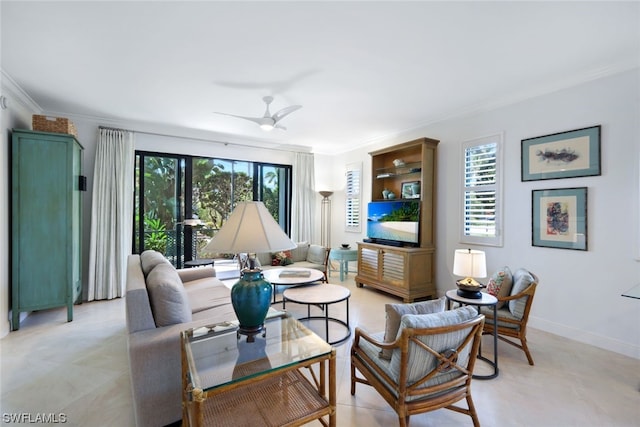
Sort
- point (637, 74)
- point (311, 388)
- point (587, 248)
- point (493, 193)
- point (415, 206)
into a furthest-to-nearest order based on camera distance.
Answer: point (415, 206) → point (493, 193) → point (587, 248) → point (637, 74) → point (311, 388)

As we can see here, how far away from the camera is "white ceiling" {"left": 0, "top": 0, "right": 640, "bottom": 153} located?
6.61 feet

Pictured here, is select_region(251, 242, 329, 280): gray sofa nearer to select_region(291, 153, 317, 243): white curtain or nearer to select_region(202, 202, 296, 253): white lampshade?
select_region(291, 153, 317, 243): white curtain

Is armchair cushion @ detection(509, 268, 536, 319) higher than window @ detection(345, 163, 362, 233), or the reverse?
window @ detection(345, 163, 362, 233)

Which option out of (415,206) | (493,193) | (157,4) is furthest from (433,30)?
(415,206)

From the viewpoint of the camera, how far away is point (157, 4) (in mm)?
1939

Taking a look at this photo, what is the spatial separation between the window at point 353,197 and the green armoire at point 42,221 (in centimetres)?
448

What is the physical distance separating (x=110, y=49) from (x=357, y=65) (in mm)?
2213

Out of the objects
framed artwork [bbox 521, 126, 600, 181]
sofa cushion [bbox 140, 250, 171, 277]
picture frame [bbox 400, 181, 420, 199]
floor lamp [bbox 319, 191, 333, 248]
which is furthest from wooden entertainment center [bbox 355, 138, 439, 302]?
sofa cushion [bbox 140, 250, 171, 277]

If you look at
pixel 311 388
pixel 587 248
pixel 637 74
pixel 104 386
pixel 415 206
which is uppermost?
pixel 637 74

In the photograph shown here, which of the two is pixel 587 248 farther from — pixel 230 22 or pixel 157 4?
pixel 157 4

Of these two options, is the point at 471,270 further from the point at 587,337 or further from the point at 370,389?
the point at 587,337

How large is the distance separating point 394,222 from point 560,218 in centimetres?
204

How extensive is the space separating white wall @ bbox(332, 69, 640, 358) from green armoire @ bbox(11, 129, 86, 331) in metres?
5.19

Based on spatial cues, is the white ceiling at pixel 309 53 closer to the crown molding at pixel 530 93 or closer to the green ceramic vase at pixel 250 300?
the crown molding at pixel 530 93
